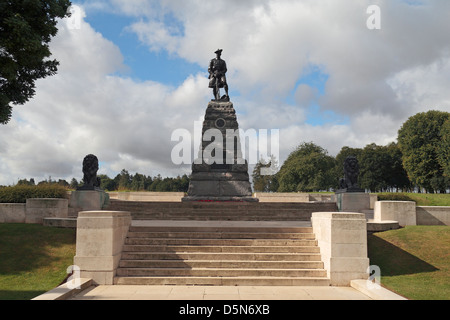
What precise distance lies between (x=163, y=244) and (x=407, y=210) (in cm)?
848

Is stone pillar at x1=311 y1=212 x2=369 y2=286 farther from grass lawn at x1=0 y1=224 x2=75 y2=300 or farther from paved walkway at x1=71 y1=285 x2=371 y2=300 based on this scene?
grass lawn at x1=0 y1=224 x2=75 y2=300

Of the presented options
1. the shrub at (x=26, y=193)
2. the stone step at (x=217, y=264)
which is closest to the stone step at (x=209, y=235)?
the stone step at (x=217, y=264)

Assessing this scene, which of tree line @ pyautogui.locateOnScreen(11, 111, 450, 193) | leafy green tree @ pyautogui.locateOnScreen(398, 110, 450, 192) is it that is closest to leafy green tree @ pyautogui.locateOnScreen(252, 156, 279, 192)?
tree line @ pyautogui.locateOnScreen(11, 111, 450, 193)

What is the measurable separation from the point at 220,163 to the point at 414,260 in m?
15.6

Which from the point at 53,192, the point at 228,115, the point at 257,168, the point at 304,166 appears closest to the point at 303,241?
the point at 53,192

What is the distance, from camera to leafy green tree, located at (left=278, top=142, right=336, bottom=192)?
6494cm

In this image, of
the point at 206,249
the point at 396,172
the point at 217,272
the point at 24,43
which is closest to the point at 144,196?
the point at 24,43

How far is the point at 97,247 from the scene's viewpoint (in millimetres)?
8555

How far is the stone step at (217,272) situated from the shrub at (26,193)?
787cm

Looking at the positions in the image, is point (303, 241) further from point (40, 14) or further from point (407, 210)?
point (40, 14)

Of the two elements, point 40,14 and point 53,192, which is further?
point 53,192

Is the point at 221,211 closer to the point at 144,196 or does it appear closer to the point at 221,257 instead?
the point at 221,257

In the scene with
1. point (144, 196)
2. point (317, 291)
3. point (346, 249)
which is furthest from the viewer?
point (144, 196)
